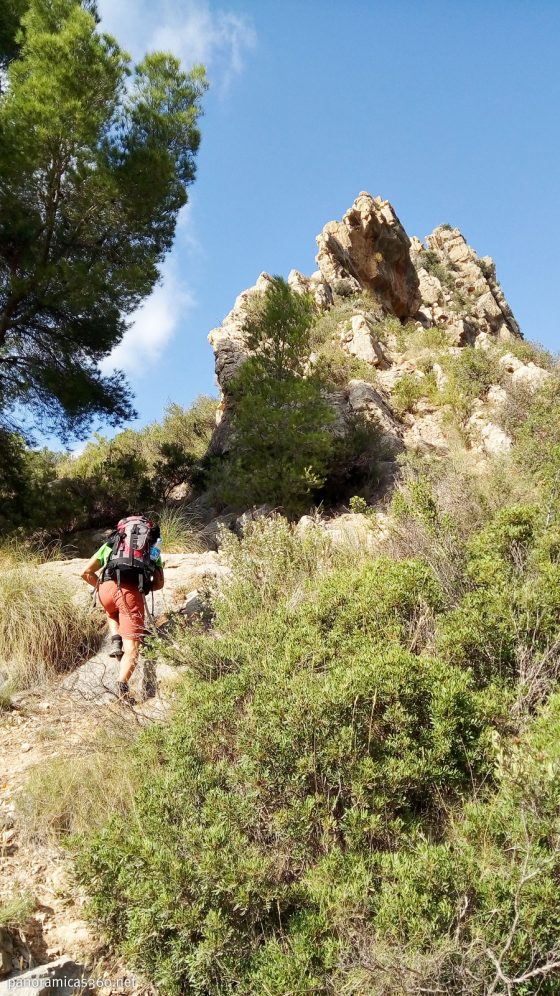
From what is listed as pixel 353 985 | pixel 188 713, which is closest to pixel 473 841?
pixel 353 985

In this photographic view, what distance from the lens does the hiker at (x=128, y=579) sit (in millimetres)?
4895

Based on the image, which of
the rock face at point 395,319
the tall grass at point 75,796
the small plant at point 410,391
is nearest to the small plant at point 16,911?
the tall grass at point 75,796

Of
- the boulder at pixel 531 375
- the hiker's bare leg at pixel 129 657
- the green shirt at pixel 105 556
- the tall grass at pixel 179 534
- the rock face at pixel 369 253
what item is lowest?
the hiker's bare leg at pixel 129 657

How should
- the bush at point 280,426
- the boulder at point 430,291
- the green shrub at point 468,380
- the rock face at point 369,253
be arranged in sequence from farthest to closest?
the boulder at point 430,291
the rock face at point 369,253
the green shrub at point 468,380
the bush at point 280,426

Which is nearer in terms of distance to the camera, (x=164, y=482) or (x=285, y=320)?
(x=285, y=320)

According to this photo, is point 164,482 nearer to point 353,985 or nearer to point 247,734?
point 247,734

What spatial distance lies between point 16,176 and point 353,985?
31.3ft

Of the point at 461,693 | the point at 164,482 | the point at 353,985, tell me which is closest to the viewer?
the point at 353,985

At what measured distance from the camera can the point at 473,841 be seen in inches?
82.7

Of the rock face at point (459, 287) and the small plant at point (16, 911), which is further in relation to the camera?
the rock face at point (459, 287)

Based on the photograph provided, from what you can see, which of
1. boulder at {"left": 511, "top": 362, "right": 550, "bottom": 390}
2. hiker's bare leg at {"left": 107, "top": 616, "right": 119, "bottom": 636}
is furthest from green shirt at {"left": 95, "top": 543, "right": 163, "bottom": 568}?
boulder at {"left": 511, "top": 362, "right": 550, "bottom": 390}

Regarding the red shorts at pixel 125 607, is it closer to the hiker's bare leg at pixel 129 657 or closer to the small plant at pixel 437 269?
the hiker's bare leg at pixel 129 657

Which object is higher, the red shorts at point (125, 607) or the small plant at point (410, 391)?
the small plant at point (410, 391)

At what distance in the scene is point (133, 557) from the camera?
505 centimetres
